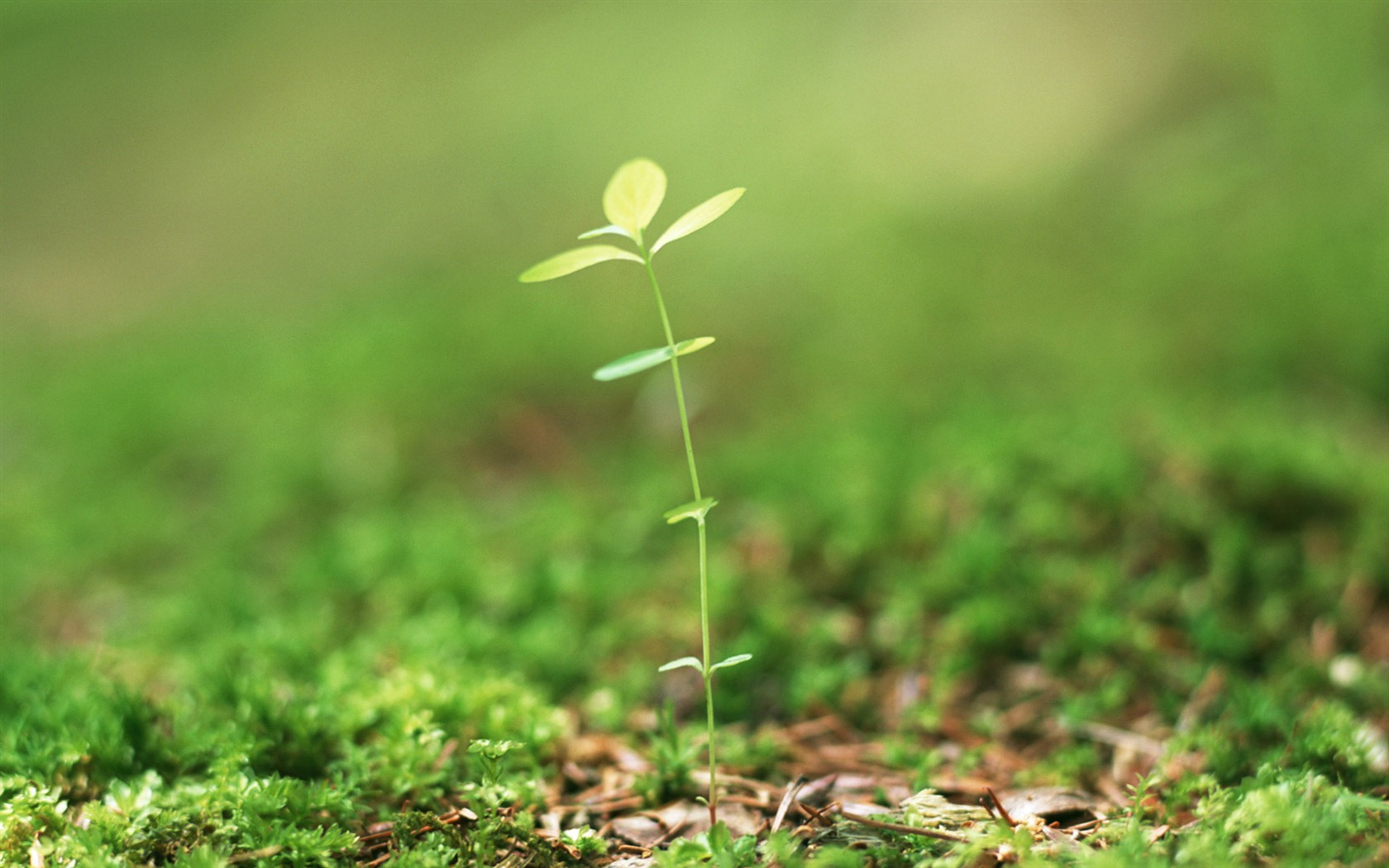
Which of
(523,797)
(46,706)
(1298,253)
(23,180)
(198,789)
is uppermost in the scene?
(23,180)

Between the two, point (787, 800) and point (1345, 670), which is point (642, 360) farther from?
point (1345, 670)

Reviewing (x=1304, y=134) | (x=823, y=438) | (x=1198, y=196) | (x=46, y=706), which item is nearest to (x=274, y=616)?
(x=46, y=706)

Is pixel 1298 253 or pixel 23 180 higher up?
pixel 23 180

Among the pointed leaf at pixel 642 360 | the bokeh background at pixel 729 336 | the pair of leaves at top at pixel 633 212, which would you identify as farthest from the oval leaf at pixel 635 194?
the bokeh background at pixel 729 336

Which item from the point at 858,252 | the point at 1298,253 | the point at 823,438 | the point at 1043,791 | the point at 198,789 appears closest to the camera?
the point at 198,789

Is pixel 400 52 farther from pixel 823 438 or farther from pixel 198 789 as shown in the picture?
pixel 198 789

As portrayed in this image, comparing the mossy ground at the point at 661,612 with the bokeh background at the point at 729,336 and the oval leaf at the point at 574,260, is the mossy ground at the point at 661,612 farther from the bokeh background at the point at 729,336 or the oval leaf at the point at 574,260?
the oval leaf at the point at 574,260
